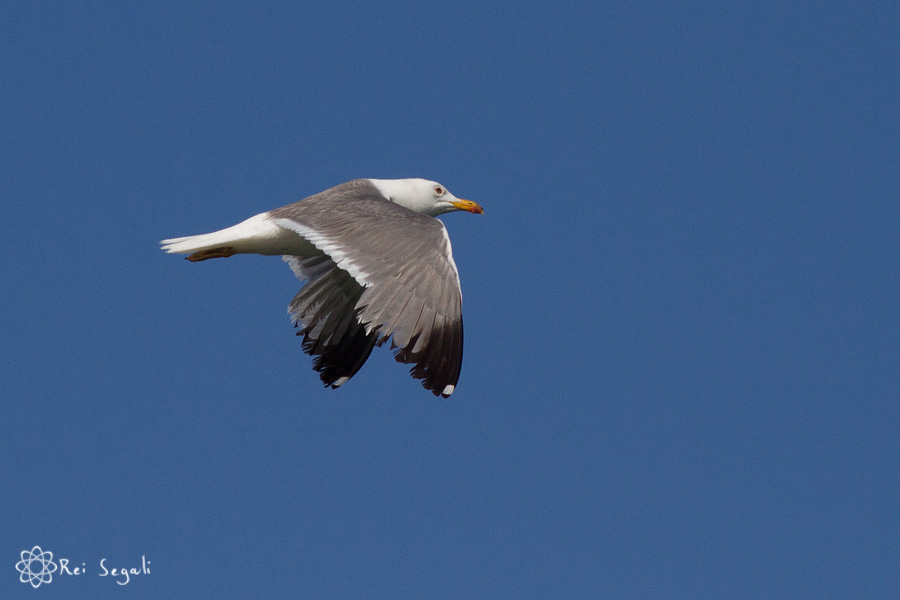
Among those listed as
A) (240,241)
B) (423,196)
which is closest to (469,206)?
(423,196)

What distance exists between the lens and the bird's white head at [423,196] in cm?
966

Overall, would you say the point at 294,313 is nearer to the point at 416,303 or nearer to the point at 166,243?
the point at 166,243

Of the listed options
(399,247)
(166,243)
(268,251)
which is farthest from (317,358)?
(399,247)

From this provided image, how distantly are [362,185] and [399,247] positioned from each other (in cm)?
200

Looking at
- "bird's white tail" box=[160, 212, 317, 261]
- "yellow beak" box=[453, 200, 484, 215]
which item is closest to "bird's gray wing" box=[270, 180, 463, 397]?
"bird's white tail" box=[160, 212, 317, 261]

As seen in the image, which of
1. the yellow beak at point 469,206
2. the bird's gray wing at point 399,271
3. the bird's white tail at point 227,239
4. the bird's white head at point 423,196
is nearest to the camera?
the bird's gray wing at point 399,271

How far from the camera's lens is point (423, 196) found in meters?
9.95

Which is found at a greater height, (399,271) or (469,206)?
(469,206)

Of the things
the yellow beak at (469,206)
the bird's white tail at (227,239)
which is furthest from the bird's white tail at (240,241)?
the yellow beak at (469,206)

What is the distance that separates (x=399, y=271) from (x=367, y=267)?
23cm

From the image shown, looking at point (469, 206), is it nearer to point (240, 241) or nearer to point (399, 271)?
point (240, 241)

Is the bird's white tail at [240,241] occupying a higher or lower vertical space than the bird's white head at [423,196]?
lower

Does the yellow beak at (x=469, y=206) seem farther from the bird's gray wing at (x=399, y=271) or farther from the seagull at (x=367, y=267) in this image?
the bird's gray wing at (x=399, y=271)

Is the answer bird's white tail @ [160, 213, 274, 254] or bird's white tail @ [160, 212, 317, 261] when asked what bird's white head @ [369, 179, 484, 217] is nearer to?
bird's white tail @ [160, 212, 317, 261]
